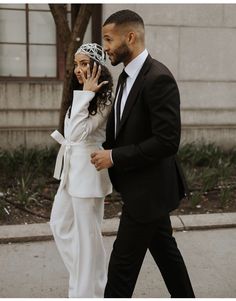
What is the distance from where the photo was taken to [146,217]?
2.42m

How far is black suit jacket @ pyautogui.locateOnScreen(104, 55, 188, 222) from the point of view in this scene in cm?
225

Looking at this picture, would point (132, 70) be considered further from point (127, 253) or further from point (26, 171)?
point (26, 171)

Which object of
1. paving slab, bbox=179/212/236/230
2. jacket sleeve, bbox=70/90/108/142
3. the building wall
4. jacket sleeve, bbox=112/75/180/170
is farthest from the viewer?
the building wall

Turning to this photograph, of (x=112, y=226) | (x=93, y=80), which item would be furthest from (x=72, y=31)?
(x=93, y=80)

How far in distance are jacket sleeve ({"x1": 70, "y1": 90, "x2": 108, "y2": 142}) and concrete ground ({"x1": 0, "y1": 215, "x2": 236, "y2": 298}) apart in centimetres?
134

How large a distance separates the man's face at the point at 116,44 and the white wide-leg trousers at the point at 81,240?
0.92 m

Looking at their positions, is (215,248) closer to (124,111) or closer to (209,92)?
(124,111)

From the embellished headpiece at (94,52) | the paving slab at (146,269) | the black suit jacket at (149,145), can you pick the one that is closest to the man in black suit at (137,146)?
the black suit jacket at (149,145)

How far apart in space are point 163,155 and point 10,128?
5.27 metres

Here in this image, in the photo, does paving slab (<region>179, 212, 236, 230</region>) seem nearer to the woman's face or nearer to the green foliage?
the green foliage

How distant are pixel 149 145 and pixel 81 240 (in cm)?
91

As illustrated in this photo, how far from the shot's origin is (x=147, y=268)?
375cm

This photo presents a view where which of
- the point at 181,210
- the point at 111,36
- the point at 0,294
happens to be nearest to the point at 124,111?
the point at 111,36

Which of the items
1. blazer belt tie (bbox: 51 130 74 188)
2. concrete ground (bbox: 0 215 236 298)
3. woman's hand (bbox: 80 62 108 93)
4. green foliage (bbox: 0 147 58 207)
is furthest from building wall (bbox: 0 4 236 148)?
woman's hand (bbox: 80 62 108 93)
